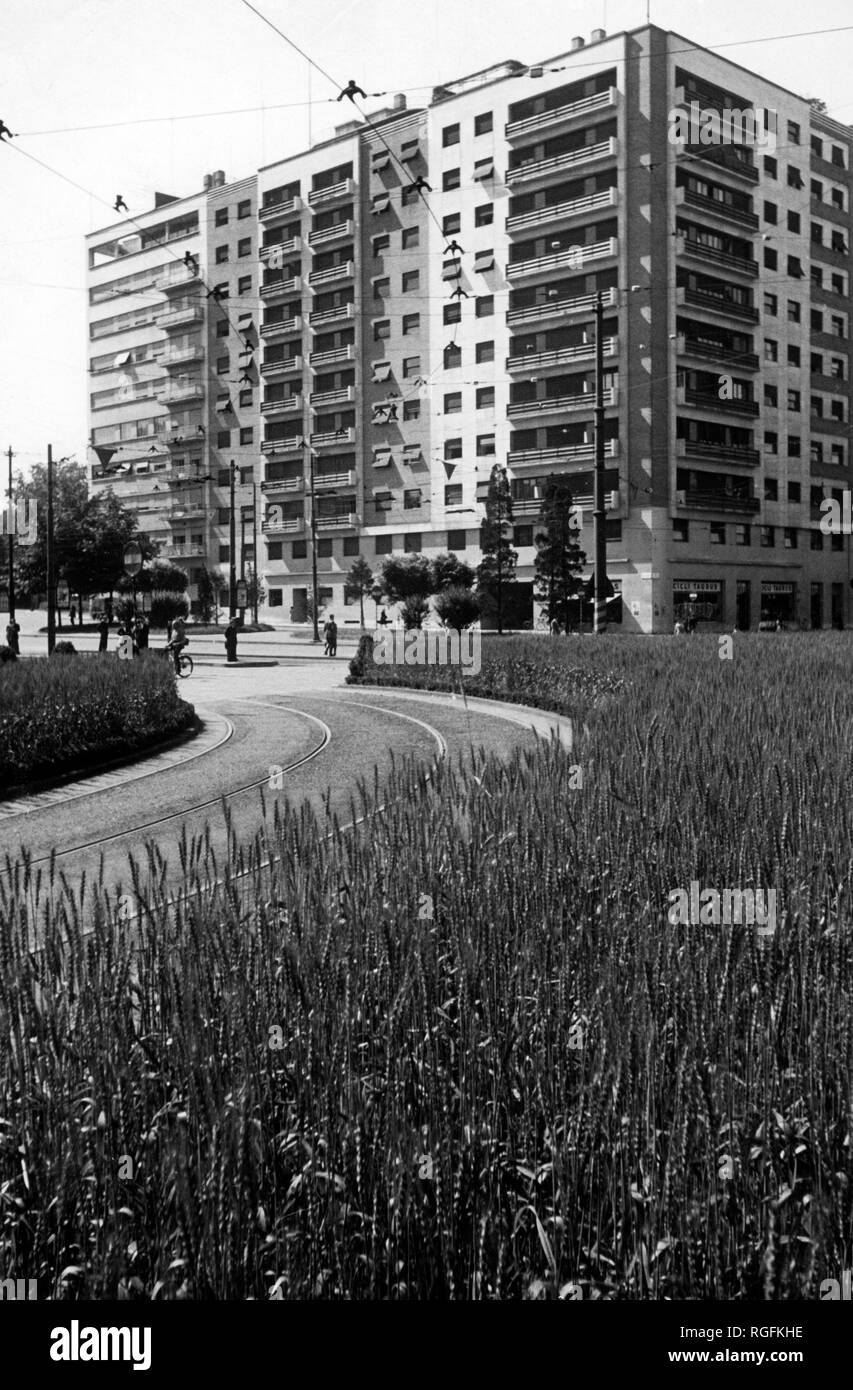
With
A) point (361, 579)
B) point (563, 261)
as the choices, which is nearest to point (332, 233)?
point (563, 261)

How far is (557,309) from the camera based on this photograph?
64938 mm

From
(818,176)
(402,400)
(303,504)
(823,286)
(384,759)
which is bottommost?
(384,759)

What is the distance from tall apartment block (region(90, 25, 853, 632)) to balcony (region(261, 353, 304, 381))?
1.18 feet

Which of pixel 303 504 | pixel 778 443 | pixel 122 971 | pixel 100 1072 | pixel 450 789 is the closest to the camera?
pixel 100 1072

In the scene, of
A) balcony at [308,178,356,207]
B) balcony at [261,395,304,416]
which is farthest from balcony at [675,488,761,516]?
balcony at [308,178,356,207]

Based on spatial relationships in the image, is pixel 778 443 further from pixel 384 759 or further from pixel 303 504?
→ pixel 384 759

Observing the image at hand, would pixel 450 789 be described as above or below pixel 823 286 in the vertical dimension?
below

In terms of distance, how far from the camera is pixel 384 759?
16969 millimetres

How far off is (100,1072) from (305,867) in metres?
1.68

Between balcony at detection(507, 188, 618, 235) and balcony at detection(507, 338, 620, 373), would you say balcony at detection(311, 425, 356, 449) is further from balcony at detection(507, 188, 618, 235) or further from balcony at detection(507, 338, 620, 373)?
balcony at detection(507, 188, 618, 235)

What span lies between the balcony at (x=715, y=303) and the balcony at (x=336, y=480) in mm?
23554

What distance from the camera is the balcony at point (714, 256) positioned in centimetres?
6244
